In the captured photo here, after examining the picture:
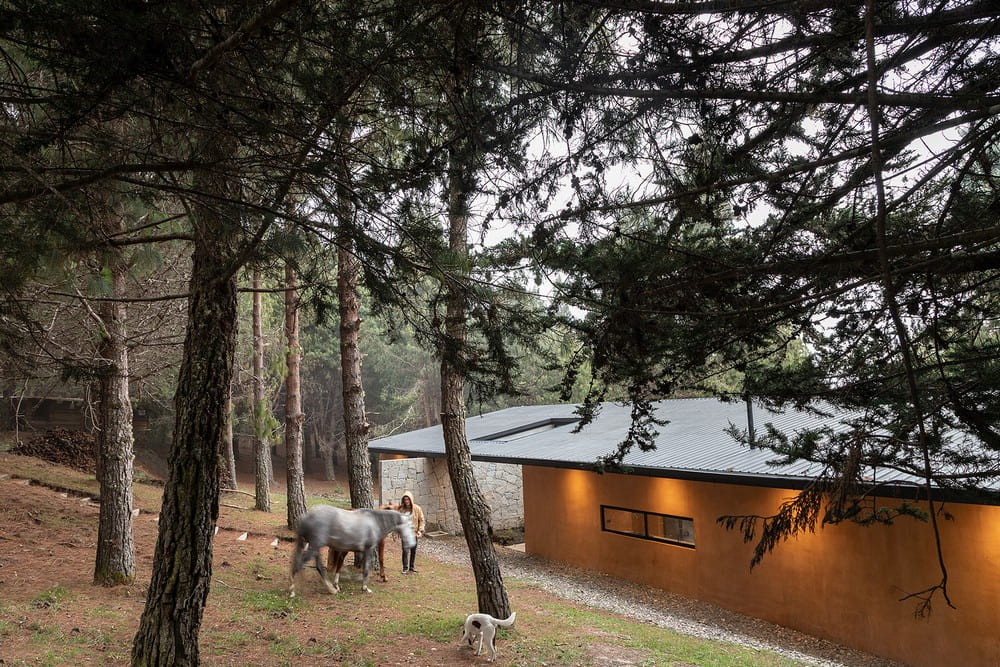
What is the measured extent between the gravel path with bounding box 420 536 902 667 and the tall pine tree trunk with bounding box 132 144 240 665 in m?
6.63

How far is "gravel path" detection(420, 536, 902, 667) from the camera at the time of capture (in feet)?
27.0

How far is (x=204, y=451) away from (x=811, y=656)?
751cm

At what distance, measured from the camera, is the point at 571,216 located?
3.90m

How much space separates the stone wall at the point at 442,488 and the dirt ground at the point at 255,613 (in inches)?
232

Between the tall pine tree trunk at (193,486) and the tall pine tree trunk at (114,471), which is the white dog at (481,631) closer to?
the tall pine tree trunk at (193,486)

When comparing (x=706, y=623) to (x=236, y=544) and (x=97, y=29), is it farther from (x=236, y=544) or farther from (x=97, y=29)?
(x=97, y=29)

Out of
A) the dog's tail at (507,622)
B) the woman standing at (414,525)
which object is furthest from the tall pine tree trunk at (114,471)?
the woman standing at (414,525)

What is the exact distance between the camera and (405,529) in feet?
34.9

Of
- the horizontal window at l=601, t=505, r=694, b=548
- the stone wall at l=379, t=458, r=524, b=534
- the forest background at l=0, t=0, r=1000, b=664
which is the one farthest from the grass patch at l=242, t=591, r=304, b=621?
the stone wall at l=379, t=458, r=524, b=534

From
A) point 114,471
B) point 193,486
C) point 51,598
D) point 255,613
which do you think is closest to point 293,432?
point 114,471

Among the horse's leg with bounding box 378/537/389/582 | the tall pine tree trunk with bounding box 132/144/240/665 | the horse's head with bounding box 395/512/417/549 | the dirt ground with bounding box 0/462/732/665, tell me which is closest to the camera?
the tall pine tree trunk with bounding box 132/144/240/665

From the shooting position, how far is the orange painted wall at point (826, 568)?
7.27m

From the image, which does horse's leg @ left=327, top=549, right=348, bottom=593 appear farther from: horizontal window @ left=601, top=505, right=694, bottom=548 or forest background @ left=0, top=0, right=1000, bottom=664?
horizontal window @ left=601, top=505, right=694, bottom=548

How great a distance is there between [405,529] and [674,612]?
438 cm
